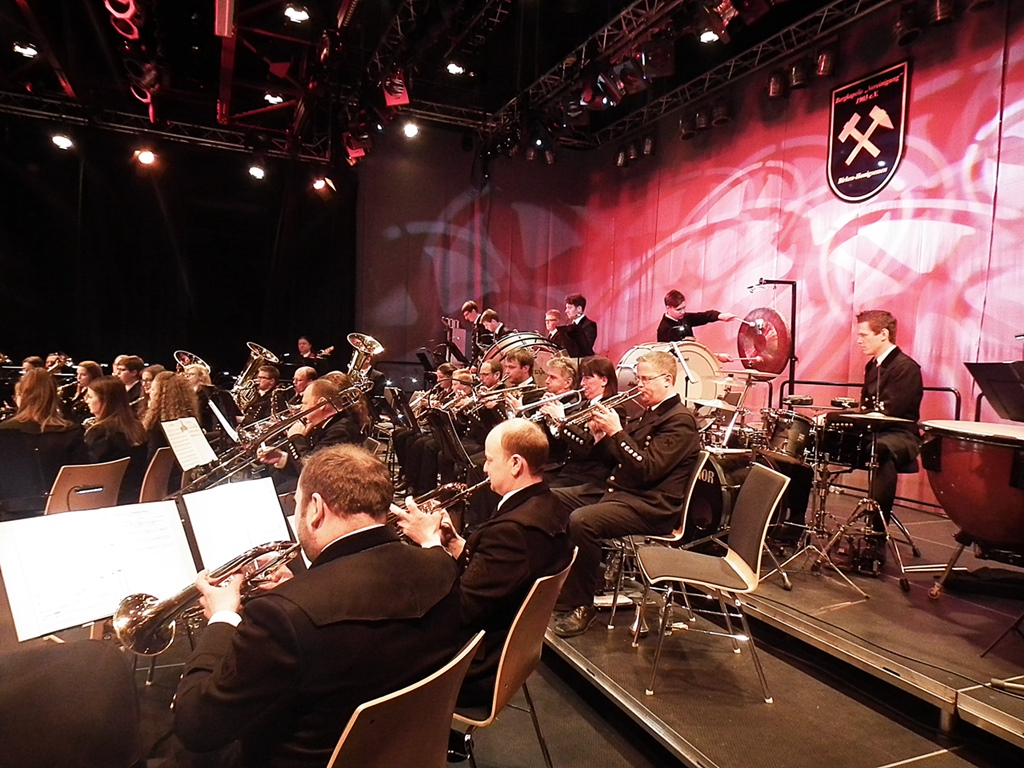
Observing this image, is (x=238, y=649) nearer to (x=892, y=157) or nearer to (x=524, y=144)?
(x=892, y=157)

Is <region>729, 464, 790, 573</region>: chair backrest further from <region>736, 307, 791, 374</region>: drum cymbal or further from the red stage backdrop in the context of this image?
<region>736, 307, 791, 374</region>: drum cymbal

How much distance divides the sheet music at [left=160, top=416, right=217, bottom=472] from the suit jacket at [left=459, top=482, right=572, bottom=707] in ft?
6.66

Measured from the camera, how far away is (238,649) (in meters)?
1.45

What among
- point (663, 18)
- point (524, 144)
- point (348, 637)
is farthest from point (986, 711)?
point (524, 144)

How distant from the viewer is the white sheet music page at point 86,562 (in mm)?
1969

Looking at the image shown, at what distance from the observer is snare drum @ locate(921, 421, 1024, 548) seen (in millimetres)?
3178

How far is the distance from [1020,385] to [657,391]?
177cm

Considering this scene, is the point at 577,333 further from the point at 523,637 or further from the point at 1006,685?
the point at 523,637

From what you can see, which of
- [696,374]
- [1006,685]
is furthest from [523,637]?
[696,374]

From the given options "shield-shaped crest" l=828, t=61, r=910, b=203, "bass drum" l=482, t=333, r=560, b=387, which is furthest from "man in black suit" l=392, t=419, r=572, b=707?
"shield-shaped crest" l=828, t=61, r=910, b=203

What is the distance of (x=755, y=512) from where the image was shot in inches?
134

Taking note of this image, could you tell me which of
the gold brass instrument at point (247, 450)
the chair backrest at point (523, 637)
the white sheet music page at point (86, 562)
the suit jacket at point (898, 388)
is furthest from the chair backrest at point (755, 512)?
the gold brass instrument at point (247, 450)

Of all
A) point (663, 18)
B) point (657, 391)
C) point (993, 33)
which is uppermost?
point (663, 18)

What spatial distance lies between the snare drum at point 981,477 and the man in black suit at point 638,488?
1.24 metres
